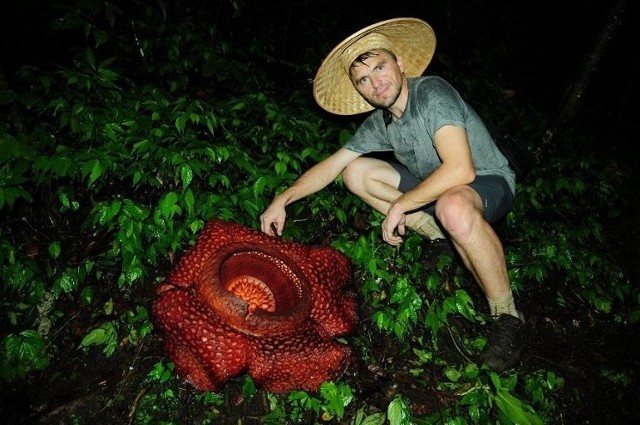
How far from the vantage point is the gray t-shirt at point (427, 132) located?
9.62 ft

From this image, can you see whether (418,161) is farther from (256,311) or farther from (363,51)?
(256,311)

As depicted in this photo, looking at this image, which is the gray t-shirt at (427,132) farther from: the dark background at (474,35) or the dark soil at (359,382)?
the dark background at (474,35)

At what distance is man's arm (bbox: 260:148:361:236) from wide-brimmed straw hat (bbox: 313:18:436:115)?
47 centimetres

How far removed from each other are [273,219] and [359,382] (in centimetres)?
143

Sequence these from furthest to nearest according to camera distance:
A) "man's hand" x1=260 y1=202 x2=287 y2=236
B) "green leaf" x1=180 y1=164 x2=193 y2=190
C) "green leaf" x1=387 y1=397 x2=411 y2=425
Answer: "man's hand" x1=260 y1=202 x2=287 y2=236, "green leaf" x1=180 y1=164 x2=193 y2=190, "green leaf" x1=387 y1=397 x2=411 y2=425

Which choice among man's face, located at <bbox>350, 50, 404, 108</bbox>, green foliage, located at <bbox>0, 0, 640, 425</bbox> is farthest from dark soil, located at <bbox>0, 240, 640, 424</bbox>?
man's face, located at <bbox>350, 50, 404, 108</bbox>

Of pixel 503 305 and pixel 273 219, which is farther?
pixel 273 219

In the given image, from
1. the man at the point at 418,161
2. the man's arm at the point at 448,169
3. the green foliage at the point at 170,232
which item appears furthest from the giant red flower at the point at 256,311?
the man's arm at the point at 448,169

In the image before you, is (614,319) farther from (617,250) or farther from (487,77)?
(487,77)

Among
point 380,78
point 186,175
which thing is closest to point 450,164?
point 380,78

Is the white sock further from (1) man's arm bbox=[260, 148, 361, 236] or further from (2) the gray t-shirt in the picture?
(1) man's arm bbox=[260, 148, 361, 236]

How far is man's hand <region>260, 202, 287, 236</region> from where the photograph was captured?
3170mm

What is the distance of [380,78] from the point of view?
9.98ft

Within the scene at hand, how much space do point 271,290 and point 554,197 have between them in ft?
14.3
